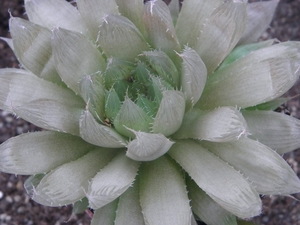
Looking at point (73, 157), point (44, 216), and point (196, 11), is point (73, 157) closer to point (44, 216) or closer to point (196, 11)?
point (196, 11)

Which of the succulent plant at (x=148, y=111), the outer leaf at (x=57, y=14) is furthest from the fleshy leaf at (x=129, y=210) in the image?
the outer leaf at (x=57, y=14)

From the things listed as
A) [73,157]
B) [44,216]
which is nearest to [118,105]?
[73,157]

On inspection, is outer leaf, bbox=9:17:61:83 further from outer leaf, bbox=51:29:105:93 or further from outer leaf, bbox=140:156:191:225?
outer leaf, bbox=140:156:191:225

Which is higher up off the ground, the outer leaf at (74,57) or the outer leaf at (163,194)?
the outer leaf at (74,57)

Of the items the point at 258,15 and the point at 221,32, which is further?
the point at 258,15

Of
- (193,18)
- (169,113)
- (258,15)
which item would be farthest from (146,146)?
(258,15)

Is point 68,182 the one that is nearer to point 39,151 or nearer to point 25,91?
point 39,151

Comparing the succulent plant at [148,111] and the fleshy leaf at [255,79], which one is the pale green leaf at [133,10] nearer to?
the succulent plant at [148,111]
